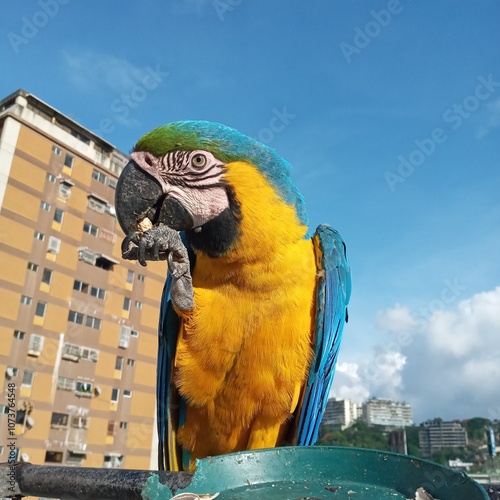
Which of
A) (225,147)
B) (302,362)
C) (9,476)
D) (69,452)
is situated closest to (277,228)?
(225,147)

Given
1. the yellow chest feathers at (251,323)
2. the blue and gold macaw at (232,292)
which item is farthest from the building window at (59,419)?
the yellow chest feathers at (251,323)

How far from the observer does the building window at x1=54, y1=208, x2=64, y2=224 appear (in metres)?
24.9

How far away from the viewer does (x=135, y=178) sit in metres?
3.23

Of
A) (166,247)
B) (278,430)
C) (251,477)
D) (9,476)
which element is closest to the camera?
(251,477)

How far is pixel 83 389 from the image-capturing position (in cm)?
2431

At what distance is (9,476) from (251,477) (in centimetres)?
96

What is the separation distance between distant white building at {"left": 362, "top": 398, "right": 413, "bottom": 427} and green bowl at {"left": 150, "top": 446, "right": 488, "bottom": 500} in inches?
3867

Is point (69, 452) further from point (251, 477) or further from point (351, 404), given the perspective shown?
point (351, 404)

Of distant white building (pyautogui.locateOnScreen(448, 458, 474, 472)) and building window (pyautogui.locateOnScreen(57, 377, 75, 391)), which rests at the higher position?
building window (pyautogui.locateOnScreen(57, 377, 75, 391))

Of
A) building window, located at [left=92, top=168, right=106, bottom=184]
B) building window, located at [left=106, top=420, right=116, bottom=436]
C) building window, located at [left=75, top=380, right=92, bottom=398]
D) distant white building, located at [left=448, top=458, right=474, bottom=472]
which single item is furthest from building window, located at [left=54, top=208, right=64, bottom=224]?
distant white building, located at [left=448, top=458, right=474, bottom=472]

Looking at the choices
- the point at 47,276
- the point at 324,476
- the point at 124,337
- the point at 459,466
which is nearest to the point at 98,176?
the point at 47,276

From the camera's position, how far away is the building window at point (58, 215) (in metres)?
24.9

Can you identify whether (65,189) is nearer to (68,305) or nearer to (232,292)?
(68,305)

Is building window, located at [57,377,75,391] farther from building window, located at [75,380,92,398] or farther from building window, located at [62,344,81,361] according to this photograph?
building window, located at [62,344,81,361]
